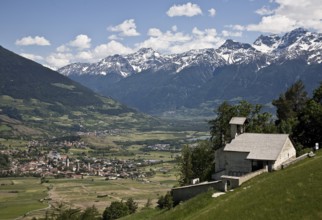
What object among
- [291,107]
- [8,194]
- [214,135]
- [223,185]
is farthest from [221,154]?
[8,194]

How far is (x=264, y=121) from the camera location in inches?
3059

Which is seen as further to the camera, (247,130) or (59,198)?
(59,198)

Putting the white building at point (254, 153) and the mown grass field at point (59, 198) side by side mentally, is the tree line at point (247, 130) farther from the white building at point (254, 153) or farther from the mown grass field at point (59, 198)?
the mown grass field at point (59, 198)

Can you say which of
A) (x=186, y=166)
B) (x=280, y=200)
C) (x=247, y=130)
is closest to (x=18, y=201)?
(x=186, y=166)

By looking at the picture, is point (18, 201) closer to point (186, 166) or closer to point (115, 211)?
point (115, 211)

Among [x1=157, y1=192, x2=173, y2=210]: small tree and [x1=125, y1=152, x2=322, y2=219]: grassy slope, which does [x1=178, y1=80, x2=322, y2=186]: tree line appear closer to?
[x1=157, y1=192, x2=173, y2=210]: small tree

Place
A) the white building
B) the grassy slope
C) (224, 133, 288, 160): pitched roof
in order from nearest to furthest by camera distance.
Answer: the grassy slope → the white building → (224, 133, 288, 160): pitched roof

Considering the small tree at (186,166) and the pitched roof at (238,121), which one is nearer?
the pitched roof at (238,121)

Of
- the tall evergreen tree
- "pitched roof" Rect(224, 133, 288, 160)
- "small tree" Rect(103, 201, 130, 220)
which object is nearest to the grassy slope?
"pitched roof" Rect(224, 133, 288, 160)

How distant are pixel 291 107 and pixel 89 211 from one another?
47755mm

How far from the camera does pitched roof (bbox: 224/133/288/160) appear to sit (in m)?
52.8

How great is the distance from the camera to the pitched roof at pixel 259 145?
52750mm

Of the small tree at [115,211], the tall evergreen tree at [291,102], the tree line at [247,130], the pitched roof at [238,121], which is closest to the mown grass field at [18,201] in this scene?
the small tree at [115,211]

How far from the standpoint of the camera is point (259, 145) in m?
54.8
